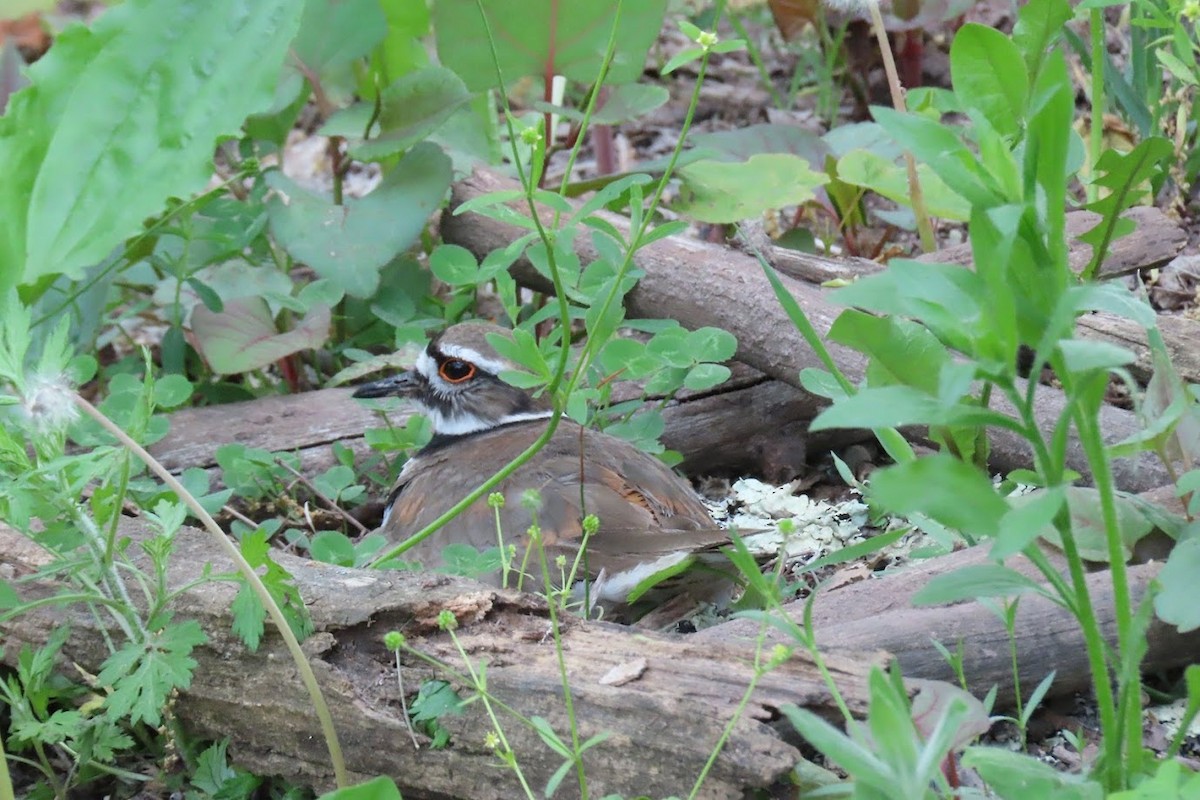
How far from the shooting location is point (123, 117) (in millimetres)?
2852

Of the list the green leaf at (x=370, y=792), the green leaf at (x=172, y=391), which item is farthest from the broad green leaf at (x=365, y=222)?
the green leaf at (x=370, y=792)

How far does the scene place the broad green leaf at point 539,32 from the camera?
471 centimetres

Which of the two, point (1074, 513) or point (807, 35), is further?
point (807, 35)

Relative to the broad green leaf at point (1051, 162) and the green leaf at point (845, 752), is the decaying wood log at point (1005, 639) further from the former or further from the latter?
the broad green leaf at point (1051, 162)

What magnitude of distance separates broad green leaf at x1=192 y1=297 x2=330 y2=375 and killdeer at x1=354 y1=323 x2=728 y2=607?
0.34 metres

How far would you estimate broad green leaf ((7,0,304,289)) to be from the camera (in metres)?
2.73

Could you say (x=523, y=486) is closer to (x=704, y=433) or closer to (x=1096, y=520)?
(x=704, y=433)

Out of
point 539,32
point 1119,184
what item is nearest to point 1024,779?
point 1119,184

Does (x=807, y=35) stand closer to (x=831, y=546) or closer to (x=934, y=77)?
(x=934, y=77)

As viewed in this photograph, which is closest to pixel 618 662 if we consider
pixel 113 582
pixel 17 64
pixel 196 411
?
pixel 113 582

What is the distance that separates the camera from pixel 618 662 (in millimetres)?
2516

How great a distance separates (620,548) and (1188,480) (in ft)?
4.79

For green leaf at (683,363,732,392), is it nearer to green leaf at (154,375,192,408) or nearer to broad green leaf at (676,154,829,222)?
broad green leaf at (676,154,829,222)

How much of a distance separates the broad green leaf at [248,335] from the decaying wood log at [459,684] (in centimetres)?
183
